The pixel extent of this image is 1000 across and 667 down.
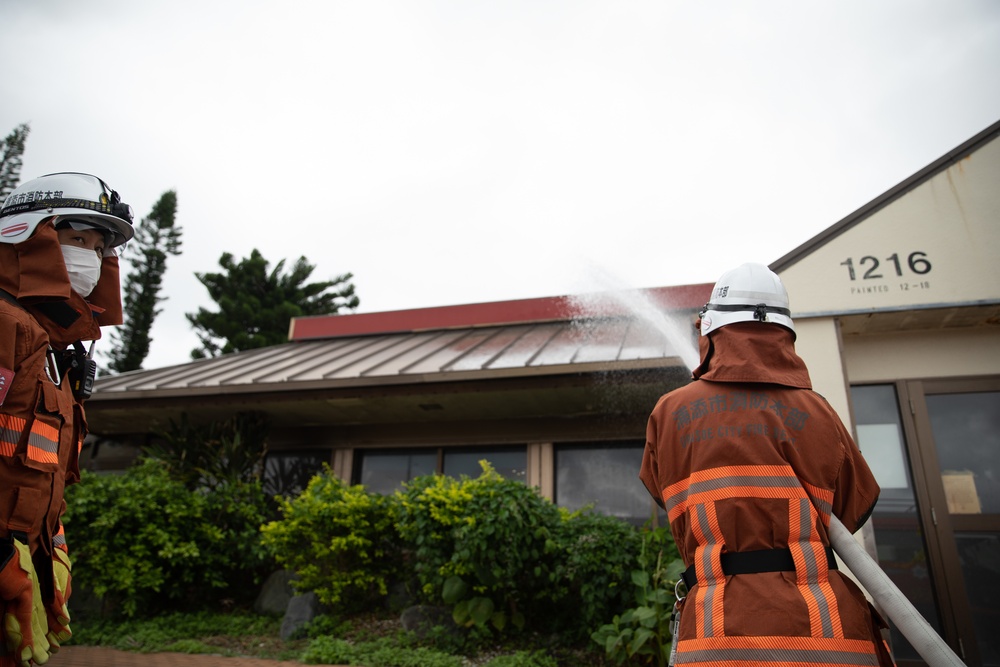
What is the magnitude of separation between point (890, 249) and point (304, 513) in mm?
6114

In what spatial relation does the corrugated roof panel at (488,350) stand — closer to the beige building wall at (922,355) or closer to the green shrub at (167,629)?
the green shrub at (167,629)

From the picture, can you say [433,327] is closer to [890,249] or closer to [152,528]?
[152,528]

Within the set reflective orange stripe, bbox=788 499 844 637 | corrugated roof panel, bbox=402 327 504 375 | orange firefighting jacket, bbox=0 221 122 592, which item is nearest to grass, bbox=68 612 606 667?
corrugated roof panel, bbox=402 327 504 375

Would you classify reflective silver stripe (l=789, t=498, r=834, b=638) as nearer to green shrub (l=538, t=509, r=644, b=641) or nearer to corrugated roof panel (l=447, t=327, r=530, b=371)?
green shrub (l=538, t=509, r=644, b=641)

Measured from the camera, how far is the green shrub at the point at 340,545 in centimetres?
641

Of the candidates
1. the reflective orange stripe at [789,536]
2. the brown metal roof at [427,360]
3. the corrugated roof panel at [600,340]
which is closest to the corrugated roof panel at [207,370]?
the brown metal roof at [427,360]

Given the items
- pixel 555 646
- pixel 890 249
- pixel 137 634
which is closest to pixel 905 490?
pixel 890 249

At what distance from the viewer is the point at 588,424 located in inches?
309

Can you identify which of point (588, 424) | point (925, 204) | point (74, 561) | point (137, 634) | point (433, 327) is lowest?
point (137, 634)

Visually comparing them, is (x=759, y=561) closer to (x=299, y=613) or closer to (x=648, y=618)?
(x=648, y=618)

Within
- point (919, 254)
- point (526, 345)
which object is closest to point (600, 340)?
point (526, 345)

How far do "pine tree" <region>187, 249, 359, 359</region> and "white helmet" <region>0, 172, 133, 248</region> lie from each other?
22.0m

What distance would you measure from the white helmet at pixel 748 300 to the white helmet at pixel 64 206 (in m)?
2.65

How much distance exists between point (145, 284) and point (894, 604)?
26087mm
